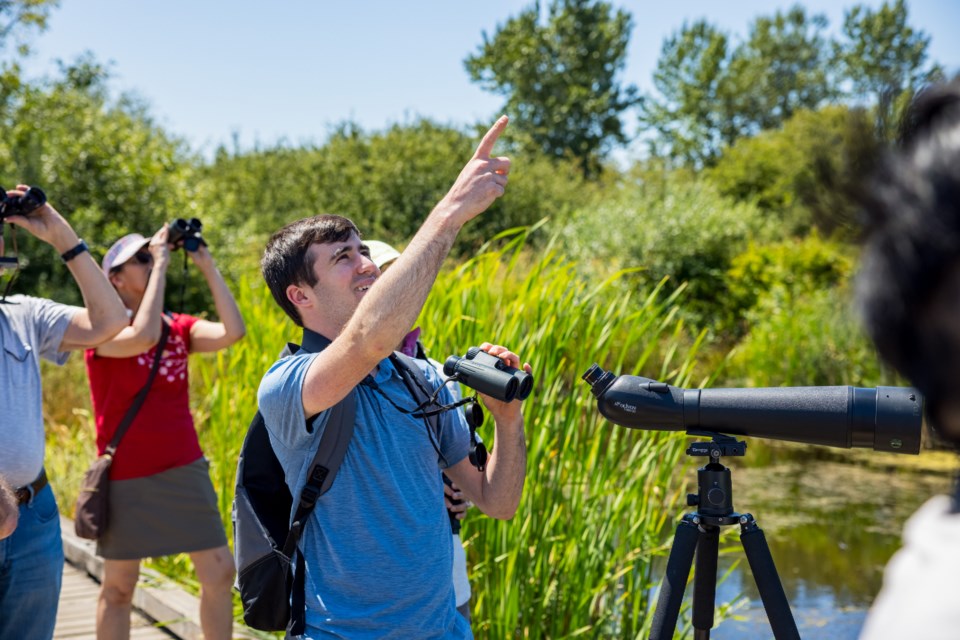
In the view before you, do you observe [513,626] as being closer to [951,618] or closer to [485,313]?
[485,313]

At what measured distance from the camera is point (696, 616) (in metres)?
1.86

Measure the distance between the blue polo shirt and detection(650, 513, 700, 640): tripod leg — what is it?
0.44 metres

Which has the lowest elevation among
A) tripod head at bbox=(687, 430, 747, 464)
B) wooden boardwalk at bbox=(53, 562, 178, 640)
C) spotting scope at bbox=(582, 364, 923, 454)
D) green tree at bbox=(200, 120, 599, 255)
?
wooden boardwalk at bbox=(53, 562, 178, 640)

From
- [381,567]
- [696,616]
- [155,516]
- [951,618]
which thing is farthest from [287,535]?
[155,516]

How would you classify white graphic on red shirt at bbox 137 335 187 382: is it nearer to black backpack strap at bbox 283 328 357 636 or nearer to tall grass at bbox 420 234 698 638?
tall grass at bbox 420 234 698 638

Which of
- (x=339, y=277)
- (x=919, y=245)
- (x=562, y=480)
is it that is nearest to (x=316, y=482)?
(x=339, y=277)

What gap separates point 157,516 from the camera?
3.55 m

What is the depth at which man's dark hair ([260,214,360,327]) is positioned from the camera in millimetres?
2090

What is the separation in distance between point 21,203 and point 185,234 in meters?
0.95

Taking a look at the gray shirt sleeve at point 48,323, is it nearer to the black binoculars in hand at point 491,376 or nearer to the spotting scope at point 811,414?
the black binoculars in hand at point 491,376

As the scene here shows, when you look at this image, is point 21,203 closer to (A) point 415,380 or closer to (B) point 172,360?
(B) point 172,360

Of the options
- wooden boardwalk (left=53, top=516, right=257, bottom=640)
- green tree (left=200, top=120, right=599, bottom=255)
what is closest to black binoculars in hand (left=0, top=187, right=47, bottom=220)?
wooden boardwalk (left=53, top=516, right=257, bottom=640)

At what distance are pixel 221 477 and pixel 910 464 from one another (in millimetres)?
7720

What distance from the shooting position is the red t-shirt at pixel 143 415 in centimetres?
359
